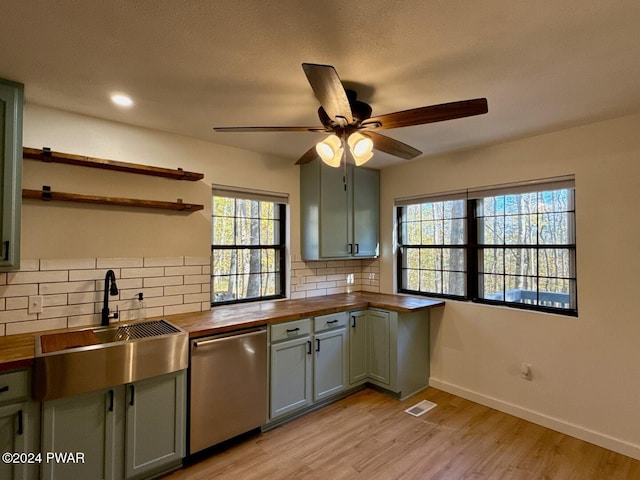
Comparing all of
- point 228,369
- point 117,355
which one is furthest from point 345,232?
point 117,355

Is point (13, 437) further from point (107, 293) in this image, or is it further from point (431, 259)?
point (431, 259)

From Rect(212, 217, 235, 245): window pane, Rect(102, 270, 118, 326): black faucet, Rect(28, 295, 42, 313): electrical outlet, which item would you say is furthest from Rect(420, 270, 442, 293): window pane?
Rect(28, 295, 42, 313): electrical outlet

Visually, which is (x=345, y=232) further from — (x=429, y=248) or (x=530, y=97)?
(x=530, y=97)

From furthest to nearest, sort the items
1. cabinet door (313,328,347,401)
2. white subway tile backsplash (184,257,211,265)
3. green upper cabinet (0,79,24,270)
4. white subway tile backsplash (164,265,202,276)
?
cabinet door (313,328,347,401) → white subway tile backsplash (184,257,211,265) → white subway tile backsplash (164,265,202,276) → green upper cabinet (0,79,24,270)

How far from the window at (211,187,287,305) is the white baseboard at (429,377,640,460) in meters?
1.95

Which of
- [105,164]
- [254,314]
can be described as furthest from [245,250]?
[105,164]

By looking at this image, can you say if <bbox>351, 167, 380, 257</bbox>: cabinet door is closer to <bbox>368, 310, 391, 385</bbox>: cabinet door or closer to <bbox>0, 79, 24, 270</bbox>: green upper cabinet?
<bbox>368, 310, 391, 385</bbox>: cabinet door

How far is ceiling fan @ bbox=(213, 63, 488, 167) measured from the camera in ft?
4.80

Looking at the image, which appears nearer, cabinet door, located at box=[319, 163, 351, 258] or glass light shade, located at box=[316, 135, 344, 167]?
glass light shade, located at box=[316, 135, 344, 167]

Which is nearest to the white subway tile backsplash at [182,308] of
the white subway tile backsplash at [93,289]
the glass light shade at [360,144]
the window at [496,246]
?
the white subway tile backsplash at [93,289]

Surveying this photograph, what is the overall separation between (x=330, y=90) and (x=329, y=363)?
7.64ft

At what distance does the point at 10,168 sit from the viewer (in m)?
1.88

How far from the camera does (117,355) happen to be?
6.11ft

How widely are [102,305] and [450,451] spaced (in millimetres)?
2654
